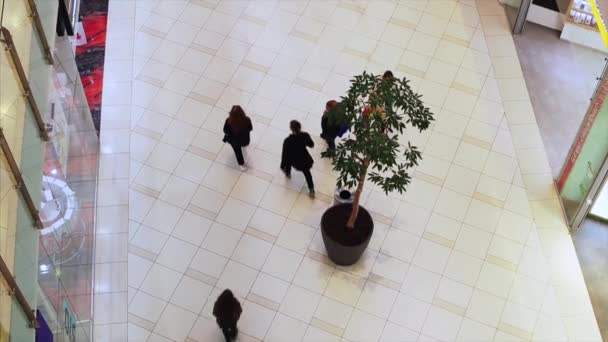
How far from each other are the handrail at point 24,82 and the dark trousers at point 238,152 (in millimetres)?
2679

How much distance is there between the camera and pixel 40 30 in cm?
771

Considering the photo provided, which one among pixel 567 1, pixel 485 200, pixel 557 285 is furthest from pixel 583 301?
pixel 567 1

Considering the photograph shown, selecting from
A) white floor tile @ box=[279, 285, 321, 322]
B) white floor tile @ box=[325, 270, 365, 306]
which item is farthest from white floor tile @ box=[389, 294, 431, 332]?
white floor tile @ box=[279, 285, 321, 322]

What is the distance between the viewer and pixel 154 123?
1035 centimetres

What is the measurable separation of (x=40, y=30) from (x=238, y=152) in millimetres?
2935

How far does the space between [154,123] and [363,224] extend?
11.5ft

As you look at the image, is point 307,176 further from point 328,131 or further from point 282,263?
point 282,263

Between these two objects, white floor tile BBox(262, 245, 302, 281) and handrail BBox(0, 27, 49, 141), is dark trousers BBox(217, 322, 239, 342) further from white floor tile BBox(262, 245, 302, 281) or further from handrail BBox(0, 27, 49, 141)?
handrail BBox(0, 27, 49, 141)

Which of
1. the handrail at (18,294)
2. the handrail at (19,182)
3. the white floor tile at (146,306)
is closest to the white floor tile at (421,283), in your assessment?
the white floor tile at (146,306)

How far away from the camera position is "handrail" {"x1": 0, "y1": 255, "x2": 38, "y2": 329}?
5.53 m

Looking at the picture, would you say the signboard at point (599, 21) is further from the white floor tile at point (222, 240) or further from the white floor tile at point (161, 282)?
the white floor tile at point (161, 282)

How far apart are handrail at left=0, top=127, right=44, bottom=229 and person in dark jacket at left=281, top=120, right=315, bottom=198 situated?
326 centimetres

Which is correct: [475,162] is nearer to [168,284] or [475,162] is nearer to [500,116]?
[500,116]

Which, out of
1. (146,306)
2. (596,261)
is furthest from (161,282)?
(596,261)
